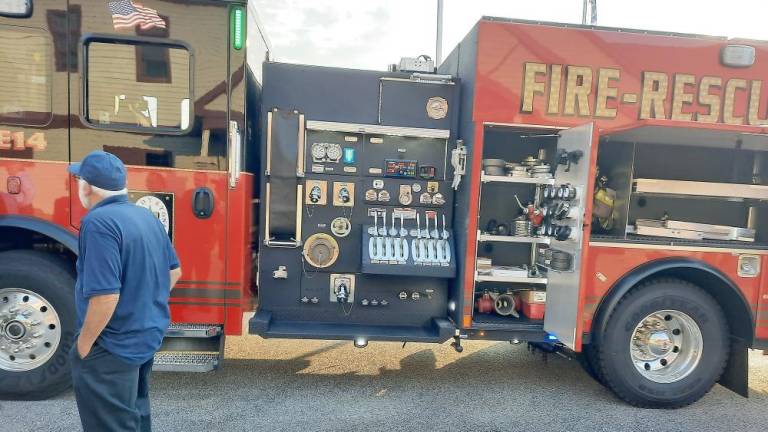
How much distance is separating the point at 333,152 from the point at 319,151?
12 centimetres

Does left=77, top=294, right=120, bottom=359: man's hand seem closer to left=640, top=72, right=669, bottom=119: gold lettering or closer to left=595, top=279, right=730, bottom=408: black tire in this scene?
left=595, top=279, right=730, bottom=408: black tire

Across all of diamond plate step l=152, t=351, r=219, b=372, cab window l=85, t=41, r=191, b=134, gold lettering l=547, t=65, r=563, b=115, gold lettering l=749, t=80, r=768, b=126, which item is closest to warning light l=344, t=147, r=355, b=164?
cab window l=85, t=41, r=191, b=134

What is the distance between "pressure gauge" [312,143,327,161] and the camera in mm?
3922

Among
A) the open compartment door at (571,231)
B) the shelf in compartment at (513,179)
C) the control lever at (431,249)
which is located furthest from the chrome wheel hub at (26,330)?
the open compartment door at (571,231)

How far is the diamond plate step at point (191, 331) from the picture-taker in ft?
11.6

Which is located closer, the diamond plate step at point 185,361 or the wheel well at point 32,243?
the diamond plate step at point 185,361

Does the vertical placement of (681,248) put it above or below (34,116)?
below

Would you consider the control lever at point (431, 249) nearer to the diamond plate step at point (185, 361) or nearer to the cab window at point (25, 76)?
the diamond plate step at point (185, 361)

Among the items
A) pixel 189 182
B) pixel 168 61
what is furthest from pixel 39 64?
pixel 189 182

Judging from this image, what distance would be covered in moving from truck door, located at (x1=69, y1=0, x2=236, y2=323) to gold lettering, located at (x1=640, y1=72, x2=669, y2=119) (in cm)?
342

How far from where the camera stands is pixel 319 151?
3.92 m

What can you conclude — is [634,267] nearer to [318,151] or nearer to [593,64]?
[593,64]

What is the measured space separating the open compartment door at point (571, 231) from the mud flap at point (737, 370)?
1.65 meters

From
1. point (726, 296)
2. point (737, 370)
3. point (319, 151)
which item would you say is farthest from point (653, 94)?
point (319, 151)
